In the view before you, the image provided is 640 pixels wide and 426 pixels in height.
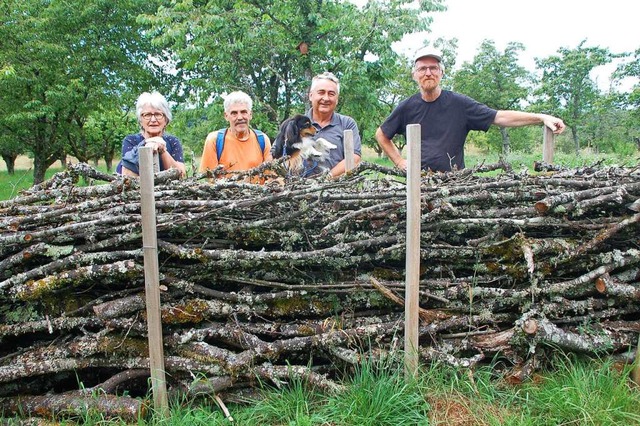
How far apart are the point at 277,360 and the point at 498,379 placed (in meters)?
1.41

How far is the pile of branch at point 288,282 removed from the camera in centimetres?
269

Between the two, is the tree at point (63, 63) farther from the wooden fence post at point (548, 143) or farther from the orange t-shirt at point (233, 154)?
the wooden fence post at point (548, 143)

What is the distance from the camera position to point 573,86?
4069 centimetres

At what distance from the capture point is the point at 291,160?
400 centimetres

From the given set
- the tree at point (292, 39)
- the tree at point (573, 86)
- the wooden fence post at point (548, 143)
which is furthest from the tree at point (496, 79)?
the wooden fence post at point (548, 143)

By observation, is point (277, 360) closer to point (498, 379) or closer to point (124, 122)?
point (498, 379)

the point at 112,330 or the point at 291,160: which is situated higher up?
the point at 291,160

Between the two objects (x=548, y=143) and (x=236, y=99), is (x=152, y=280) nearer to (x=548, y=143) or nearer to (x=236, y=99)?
(x=236, y=99)

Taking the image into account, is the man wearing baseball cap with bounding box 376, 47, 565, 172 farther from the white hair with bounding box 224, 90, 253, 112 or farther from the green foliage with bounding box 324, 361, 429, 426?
the green foliage with bounding box 324, 361, 429, 426

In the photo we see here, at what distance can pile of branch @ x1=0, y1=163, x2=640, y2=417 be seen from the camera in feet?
8.82

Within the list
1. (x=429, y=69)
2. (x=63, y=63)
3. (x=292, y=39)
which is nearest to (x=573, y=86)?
(x=292, y=39)

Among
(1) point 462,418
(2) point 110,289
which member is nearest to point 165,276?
(2) point 110,289

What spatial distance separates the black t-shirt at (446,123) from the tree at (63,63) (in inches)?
572

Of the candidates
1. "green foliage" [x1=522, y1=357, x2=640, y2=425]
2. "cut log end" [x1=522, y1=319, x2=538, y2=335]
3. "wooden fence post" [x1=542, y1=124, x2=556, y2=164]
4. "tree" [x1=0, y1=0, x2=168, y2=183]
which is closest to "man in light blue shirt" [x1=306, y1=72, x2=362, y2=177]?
"wooden fence post" [x1=542, y1=124, x2=556, y2=164]
